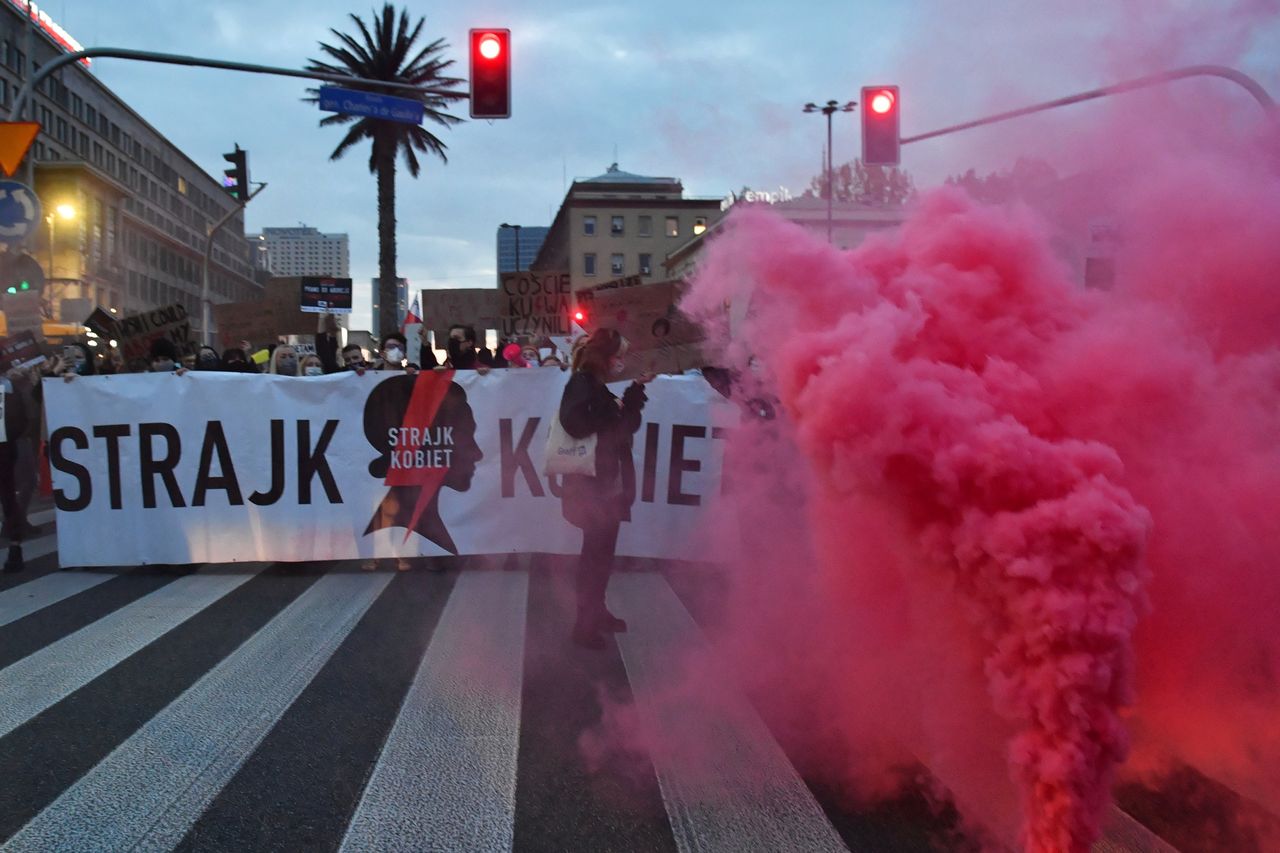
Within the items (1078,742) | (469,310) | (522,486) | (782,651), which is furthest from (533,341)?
(1078,742)

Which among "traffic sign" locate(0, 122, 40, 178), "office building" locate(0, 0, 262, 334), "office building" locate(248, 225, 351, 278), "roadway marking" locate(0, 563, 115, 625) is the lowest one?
"roadway marking" locate(0, 563, 115, 625)

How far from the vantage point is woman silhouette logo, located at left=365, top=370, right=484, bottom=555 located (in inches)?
298

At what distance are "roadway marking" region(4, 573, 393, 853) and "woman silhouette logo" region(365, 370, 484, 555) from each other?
202cm

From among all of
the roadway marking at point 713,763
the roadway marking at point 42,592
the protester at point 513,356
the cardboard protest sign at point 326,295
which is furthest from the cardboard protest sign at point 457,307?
the cardboard protest sign at point 326,295

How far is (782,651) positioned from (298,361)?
585cm

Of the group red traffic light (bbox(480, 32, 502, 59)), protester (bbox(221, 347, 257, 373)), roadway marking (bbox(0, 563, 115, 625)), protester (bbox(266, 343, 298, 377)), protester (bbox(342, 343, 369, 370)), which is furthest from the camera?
red traffic light (bbox(480, 32, 502, 59))

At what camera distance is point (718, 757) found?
11.9 feet

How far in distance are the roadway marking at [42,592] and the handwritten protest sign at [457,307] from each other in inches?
297

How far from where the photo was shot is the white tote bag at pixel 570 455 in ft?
17.5

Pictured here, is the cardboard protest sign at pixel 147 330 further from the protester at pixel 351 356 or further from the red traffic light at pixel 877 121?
the red traffic light at pixel 877 121

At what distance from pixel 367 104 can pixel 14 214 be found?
4054mm

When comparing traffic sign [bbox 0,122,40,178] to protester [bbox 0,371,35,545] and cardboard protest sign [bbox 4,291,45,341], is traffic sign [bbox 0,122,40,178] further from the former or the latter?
protester [bbox 0,371,35,545]

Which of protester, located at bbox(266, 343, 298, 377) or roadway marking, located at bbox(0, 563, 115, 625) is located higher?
protester, located at bbox(266, 343, 298, 377)

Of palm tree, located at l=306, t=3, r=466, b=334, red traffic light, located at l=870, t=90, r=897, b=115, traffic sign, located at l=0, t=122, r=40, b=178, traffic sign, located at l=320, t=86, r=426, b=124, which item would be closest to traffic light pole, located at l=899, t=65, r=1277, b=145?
red traffic light, located at l=870, t=90, r=897, b=115
